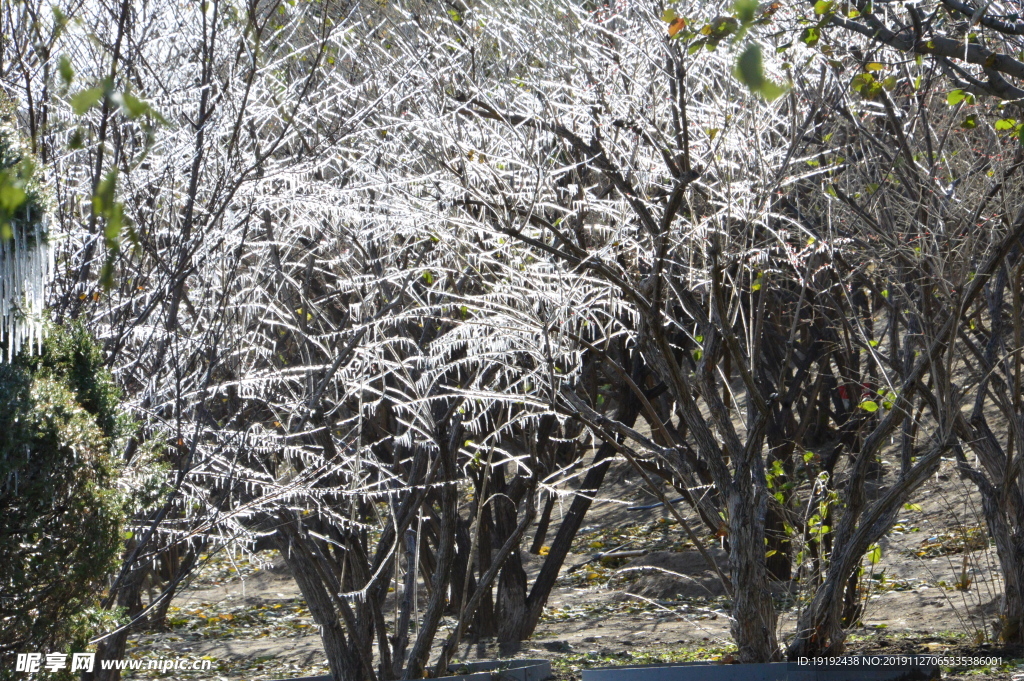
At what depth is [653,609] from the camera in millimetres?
9109

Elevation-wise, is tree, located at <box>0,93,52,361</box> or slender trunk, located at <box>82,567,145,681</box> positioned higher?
tree, located at <box>0,93,52,361</box>

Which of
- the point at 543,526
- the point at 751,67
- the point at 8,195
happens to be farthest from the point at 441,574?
the point at 751,67

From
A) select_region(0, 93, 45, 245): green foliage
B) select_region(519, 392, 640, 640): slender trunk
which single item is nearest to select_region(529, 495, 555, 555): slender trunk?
select_region(519, 392, 640, 640): slender trunk

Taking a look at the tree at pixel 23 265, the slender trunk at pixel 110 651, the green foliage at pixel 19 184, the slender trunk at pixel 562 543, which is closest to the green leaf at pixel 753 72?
the green foliage at pixel 19 184

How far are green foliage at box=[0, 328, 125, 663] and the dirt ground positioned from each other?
1.56m

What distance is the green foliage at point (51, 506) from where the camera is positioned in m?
3.25

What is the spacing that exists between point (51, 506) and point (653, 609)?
267 inches

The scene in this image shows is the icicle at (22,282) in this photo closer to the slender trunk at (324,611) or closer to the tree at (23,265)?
the tree at (23,265)

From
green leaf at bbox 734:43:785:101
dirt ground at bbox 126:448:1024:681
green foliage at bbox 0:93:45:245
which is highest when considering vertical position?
green foliage at bbox 0:93:45:245

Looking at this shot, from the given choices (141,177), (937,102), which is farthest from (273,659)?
(937,102)

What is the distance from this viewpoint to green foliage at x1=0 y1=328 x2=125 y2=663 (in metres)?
3.25

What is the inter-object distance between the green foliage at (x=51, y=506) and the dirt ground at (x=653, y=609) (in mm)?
1561

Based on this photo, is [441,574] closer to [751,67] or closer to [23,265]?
[23,265]

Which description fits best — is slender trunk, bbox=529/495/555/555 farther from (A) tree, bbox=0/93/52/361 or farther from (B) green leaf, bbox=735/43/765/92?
(B) green leaf, bbox=735/43/765/92
